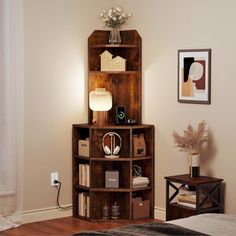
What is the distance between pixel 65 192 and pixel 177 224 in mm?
2707

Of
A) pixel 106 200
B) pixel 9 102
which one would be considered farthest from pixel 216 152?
pixel 9 102

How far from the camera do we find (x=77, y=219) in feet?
19.5

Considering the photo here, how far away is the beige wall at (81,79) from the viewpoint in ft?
→ 17.9

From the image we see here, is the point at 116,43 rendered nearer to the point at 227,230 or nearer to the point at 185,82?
the point at 185,82

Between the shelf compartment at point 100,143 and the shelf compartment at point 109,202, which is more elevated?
the shelf compartment at point 100,143

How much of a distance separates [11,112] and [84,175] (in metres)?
0.97

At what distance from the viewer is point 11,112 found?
5551 mm

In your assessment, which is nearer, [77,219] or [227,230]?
[227,230]

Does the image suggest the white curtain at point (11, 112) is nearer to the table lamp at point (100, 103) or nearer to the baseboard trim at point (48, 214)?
the baseboard trim at point (48, 214)

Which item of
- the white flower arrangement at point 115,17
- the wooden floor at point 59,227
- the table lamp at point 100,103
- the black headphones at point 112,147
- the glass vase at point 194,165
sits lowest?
the wooden floor at point 59,227

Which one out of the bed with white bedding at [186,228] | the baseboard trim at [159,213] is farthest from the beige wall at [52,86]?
the bed with white bedding at [186,228]

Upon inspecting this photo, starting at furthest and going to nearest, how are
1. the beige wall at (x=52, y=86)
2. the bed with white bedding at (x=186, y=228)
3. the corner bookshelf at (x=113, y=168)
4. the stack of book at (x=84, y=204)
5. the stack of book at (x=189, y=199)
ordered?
the stack of book at (x=84, y=204) < the corner bookshelf at (x=113, y=168) < the beige wall at (x=52, y=86) < the stack of book at (x=189, y=199) < the bed with white bedding at (x=186, y=228)

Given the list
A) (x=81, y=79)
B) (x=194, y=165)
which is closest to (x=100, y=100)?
(x=81, y=79)

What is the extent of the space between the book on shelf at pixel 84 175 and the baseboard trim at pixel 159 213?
0.71 m
